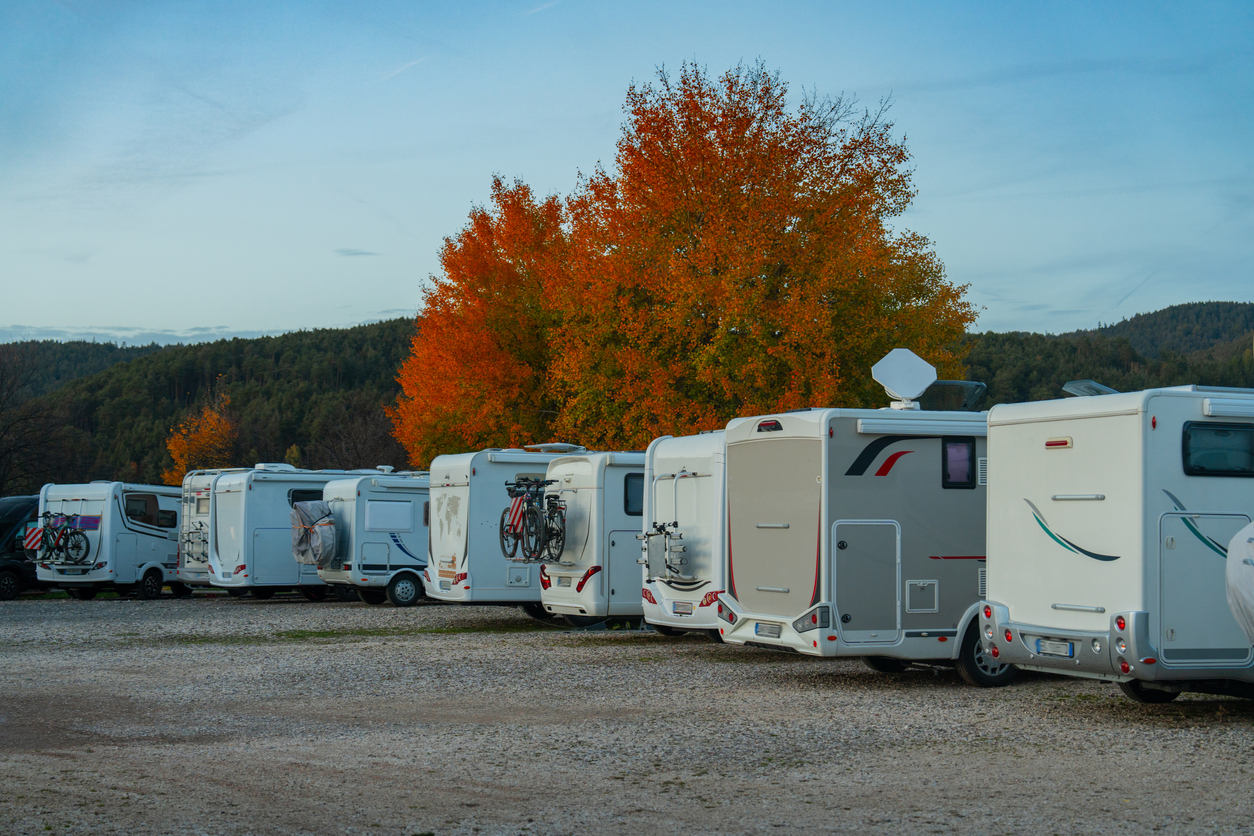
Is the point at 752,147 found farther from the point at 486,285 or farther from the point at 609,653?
the point at 609,653

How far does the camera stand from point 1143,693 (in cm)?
988

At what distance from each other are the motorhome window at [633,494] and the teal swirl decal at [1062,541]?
6.82m

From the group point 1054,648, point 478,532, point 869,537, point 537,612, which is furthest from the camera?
point 537,612

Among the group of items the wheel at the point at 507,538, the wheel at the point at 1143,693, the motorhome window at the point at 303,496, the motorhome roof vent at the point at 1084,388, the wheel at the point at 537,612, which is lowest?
the wheel at the point at 537,612

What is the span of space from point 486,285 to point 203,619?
11.5 m

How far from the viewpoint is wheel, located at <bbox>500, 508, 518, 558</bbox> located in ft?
53.4

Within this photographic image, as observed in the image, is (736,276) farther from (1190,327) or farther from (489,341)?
(1190,327)

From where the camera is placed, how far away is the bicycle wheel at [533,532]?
15.9 m

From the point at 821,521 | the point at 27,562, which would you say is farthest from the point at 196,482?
the point at 821,521

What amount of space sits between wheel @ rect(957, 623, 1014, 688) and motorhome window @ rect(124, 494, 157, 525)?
1950cm

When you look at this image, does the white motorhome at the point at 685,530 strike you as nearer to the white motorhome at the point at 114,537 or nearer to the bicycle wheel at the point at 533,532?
the bicycle wheel at the point at 533,532

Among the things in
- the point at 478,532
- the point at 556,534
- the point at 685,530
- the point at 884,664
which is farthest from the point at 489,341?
the point at 884,664

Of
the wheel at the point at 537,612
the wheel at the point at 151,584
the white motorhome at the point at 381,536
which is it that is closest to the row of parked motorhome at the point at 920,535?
the wheel at the point at 537,612

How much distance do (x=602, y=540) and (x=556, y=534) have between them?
71 centimetres
